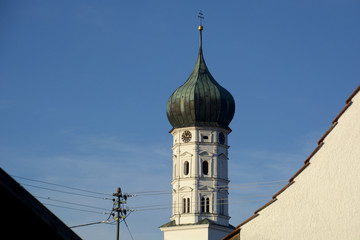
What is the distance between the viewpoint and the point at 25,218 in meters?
7.73

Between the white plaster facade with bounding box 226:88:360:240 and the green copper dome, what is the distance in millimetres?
45142

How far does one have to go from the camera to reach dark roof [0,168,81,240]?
7508mm

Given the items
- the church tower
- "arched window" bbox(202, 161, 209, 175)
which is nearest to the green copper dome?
the church tower

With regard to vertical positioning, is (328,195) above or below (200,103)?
below

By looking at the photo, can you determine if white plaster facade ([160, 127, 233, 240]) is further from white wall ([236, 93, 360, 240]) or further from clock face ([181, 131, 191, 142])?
white wall ([236, 93, 360, 240])

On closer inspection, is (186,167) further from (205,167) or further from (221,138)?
(221,138)

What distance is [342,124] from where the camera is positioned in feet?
50.1

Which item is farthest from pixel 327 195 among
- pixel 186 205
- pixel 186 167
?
pixel 186 167

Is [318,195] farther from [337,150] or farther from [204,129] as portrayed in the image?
[204,129]

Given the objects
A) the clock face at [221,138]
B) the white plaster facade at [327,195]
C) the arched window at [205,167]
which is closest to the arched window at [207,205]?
the arched window at [205,167]

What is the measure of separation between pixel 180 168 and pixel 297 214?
4466 cm

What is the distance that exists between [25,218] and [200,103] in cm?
5529

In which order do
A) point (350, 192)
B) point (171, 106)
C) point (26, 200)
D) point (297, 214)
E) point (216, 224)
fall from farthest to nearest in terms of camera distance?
1. point (171, 106)
2. point (216, 224)
3. point (297, 214)
4. point (350, 192)
5. point (26, 200)

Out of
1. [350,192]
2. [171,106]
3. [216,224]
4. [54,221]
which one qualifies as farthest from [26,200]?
[171,106]
